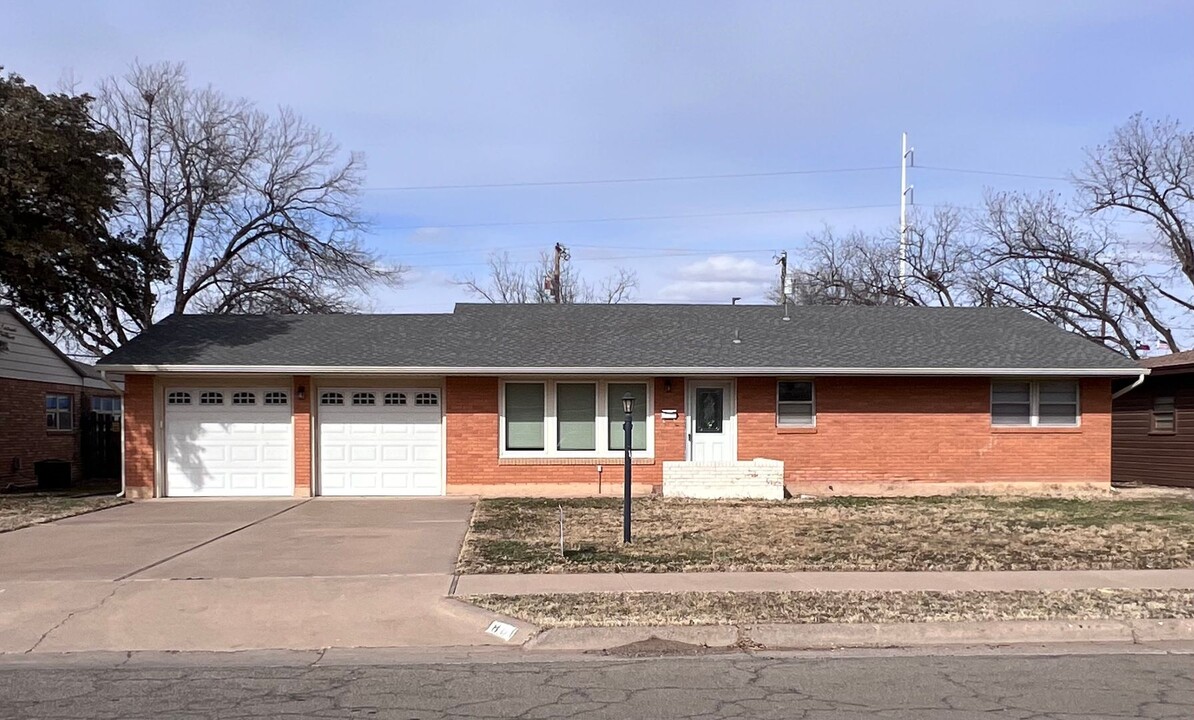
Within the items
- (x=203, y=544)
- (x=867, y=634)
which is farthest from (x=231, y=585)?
(x=867, y=634)

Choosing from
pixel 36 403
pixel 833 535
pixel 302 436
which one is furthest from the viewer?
pixel 36 403

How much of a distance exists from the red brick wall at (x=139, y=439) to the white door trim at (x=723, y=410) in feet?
32.0

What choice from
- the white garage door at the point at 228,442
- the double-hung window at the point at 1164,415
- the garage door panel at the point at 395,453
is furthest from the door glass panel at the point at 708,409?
the double-hung window at the point at 1164,415

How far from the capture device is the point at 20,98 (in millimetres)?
17047

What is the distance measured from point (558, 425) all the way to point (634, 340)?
8.07 ft

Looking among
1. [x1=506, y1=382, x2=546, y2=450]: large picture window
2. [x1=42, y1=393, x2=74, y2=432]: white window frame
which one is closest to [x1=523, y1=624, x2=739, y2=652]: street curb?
[x1=506, y1=382, x2=546, y2=450]: large picture window

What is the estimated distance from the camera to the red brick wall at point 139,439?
58.6ft

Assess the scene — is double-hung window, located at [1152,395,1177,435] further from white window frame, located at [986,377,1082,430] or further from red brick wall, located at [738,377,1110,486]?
white window frame, located at [986,377,1082,430]

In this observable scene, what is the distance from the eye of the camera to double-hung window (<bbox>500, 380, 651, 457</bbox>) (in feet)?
60.3

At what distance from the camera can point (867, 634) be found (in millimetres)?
7918

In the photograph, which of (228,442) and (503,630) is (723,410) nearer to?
(228,442)

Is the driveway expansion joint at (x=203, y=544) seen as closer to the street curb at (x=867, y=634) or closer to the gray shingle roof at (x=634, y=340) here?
the gray shingle roof at (x=634, y=340)

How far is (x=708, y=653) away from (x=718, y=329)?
1349 cm

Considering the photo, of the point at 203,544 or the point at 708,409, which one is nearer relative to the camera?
the point at 203,544
